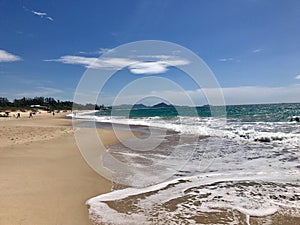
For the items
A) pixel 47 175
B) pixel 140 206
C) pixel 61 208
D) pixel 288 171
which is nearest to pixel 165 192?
pixel 140 206

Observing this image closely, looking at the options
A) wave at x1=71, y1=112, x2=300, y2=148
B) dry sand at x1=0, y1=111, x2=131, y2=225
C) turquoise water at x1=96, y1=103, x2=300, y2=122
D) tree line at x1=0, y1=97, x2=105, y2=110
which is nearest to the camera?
dry sand at x1=0, y1=111, x2=131, y2=225

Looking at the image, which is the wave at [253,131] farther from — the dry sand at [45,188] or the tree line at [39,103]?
the tree line at [39,103]

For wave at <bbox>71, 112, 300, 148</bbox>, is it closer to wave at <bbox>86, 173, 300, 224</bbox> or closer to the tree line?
wave at <bbox>86, 173, 300, 224</bbox>

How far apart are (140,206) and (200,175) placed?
10.6 ft

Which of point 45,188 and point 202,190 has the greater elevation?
point 45,188

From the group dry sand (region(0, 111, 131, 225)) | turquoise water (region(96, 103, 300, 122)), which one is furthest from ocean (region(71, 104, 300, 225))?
turquoise water (region(96, 103, 300, 122))

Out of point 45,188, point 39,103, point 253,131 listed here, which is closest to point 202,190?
point 45,188

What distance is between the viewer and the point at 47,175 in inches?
306

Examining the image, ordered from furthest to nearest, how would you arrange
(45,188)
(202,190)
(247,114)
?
(247,114)
(202,190)
(45,188)

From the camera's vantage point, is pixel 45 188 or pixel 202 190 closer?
pixel 45 188

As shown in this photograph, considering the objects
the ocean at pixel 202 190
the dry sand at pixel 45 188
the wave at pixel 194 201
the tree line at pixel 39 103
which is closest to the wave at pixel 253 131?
the ocean at pixel 202 190

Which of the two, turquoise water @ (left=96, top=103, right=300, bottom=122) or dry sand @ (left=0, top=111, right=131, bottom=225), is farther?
turquoise water @ (left=96, top=103, right=300, bottom=122)

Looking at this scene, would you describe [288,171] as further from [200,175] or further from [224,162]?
[200,175]

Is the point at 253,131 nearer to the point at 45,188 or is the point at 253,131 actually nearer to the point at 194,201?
the point at 194,201
